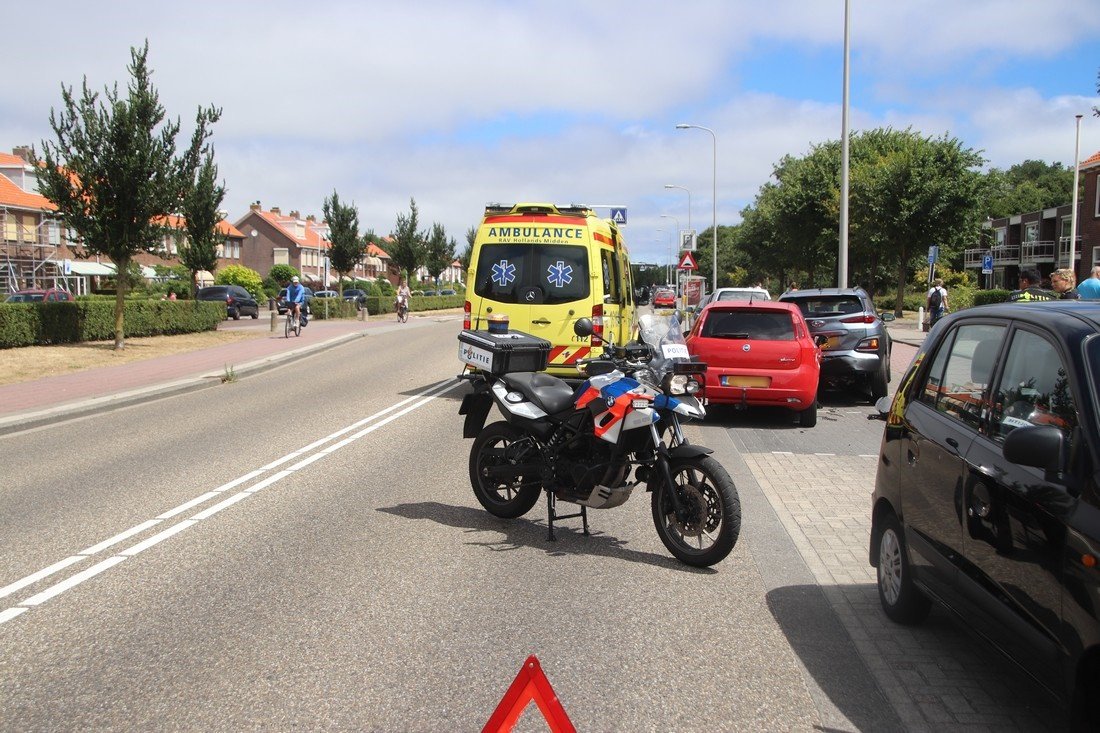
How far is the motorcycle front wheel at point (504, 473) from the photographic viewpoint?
672 cm

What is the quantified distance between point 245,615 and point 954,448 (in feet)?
11.4

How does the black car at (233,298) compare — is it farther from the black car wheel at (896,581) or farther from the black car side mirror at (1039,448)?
the black car side mirror at (1039,448)

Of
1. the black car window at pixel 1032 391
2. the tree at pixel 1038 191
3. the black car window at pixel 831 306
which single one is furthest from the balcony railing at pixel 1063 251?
the black car window at pixel 1032 391

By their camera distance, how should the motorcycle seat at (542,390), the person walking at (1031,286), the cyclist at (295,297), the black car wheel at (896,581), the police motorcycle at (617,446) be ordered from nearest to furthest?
the black car wheel at (896,581)
the police motorcycle at (617,446)
the motorcycle seat at (542,390)
the person walking at (1031,286)
the cyclist at (295,297)

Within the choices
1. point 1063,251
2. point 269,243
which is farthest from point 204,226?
point 269,243

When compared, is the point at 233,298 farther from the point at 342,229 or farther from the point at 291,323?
the point at 291,323

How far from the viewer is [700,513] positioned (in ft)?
18.9

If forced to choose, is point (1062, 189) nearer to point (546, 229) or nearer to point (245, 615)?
point (546, 229)

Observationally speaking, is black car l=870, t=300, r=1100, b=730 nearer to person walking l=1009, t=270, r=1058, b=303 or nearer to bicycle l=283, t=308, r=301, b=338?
person walking l=1009, t=270, r=1058, b=303

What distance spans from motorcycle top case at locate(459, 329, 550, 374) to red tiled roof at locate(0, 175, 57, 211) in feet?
167

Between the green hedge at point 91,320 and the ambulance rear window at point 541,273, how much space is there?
483 inches

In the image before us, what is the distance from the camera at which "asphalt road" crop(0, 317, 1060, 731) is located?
385cm

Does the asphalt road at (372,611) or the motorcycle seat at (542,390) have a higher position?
the motorcycle seat at (542,390)

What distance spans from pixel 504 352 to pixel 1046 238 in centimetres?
7637
